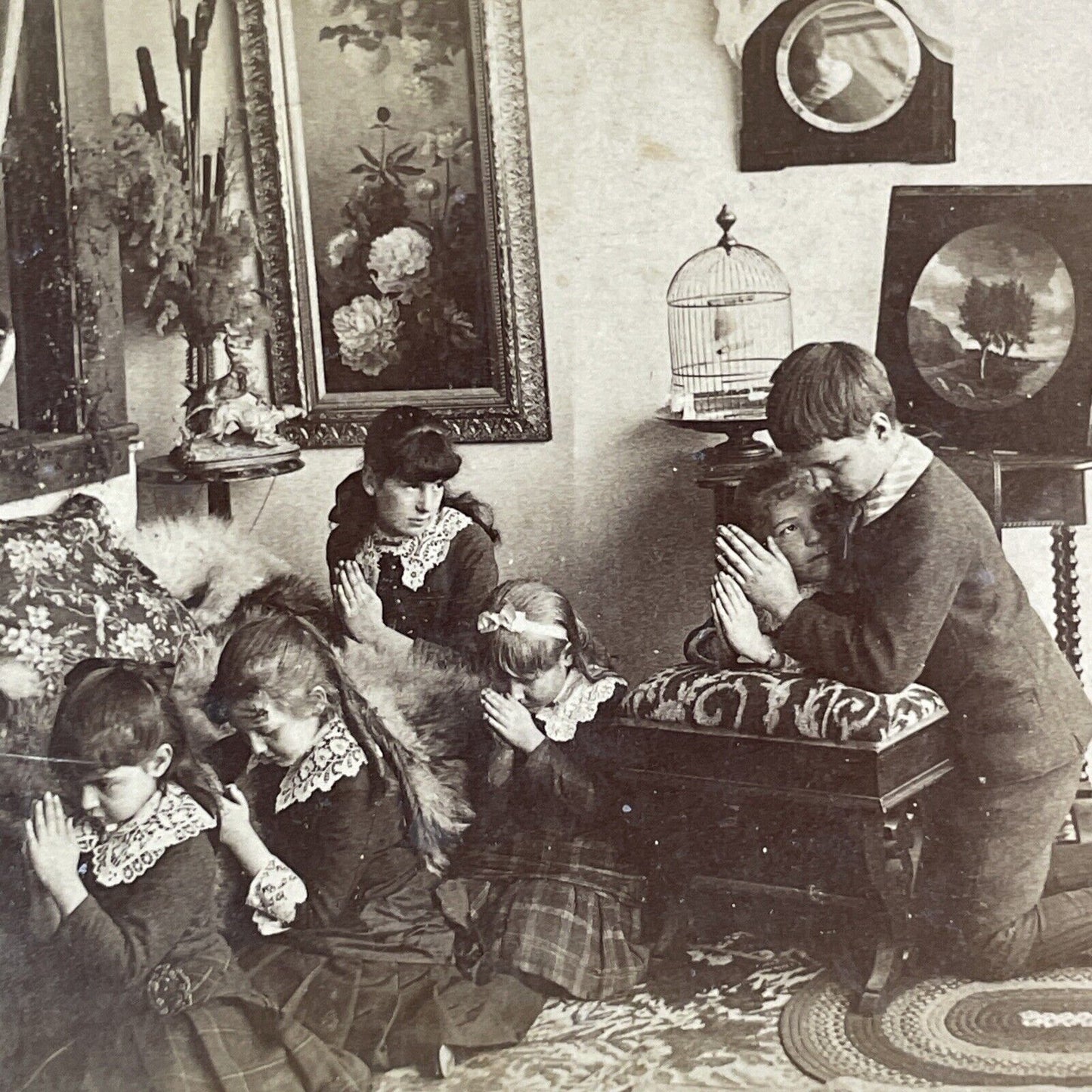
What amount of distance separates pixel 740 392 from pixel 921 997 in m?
1.07

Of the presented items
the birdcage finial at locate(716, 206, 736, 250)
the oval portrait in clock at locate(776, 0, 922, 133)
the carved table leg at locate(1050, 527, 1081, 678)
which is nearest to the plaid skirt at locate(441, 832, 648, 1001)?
the carved table leg at locate(1050, 527, 1081, 678)

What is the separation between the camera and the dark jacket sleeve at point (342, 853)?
2.42m

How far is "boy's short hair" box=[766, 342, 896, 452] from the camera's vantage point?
2336 millimetres

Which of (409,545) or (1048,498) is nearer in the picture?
(1048,498)

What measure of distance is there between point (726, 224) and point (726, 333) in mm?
187

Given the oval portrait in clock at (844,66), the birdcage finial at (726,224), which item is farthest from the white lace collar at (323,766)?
the oval portrait in clock at (844,66)

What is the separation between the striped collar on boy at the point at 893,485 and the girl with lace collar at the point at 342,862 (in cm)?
87

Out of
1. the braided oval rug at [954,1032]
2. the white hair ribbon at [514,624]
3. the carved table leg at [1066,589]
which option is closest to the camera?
the braided oval rug at [954,1032]

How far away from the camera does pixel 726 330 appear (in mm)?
2422

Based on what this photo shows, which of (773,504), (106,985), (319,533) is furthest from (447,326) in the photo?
(106,985)

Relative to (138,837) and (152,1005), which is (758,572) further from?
(152,1005)

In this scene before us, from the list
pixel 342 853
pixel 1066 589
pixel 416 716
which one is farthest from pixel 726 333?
pixel 342 853

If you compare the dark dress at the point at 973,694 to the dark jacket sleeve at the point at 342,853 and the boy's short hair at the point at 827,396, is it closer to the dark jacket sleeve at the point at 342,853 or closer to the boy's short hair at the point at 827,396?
the boy's short hair at the point at 827,396

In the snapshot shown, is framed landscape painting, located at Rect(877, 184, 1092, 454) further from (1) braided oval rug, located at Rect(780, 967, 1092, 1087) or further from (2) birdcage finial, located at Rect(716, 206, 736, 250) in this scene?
(1) braided oval rug, located at Rect(780, 967, 1092, 1087)
